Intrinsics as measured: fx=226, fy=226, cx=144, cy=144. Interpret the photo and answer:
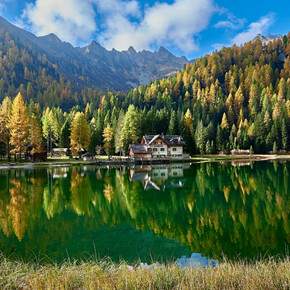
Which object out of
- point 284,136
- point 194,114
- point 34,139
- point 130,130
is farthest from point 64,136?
point 284,136

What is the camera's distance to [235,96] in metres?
139

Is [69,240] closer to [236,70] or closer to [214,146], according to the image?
[214,146]

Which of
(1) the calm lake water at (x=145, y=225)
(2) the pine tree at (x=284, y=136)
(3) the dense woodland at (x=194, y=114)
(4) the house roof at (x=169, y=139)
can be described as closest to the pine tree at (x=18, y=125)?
(3) the dense woodland at (x=194, y=114)

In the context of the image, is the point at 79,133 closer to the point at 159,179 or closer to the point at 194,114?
the point at 159,179

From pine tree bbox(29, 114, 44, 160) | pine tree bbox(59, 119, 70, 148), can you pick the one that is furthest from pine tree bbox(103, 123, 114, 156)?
pine tree bbox(29, 114, 44, 160)

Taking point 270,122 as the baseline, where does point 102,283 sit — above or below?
below

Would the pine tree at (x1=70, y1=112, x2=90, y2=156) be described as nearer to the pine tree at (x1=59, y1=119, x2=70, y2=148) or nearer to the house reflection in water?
the pine tree at (x1=59, y1=119, x2=70, y2=148)

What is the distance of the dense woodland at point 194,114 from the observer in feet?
211

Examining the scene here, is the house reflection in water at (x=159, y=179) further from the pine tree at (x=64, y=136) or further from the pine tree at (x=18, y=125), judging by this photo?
the pine tree at (x=64, y=136)

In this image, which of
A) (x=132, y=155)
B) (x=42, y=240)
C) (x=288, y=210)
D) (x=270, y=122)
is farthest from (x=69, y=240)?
(x=270, y=122)

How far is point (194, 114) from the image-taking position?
117875 millimetres

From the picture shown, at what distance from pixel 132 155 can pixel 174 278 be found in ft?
212

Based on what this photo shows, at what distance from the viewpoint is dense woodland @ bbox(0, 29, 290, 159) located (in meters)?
64.2

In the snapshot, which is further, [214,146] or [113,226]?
[214,146]
